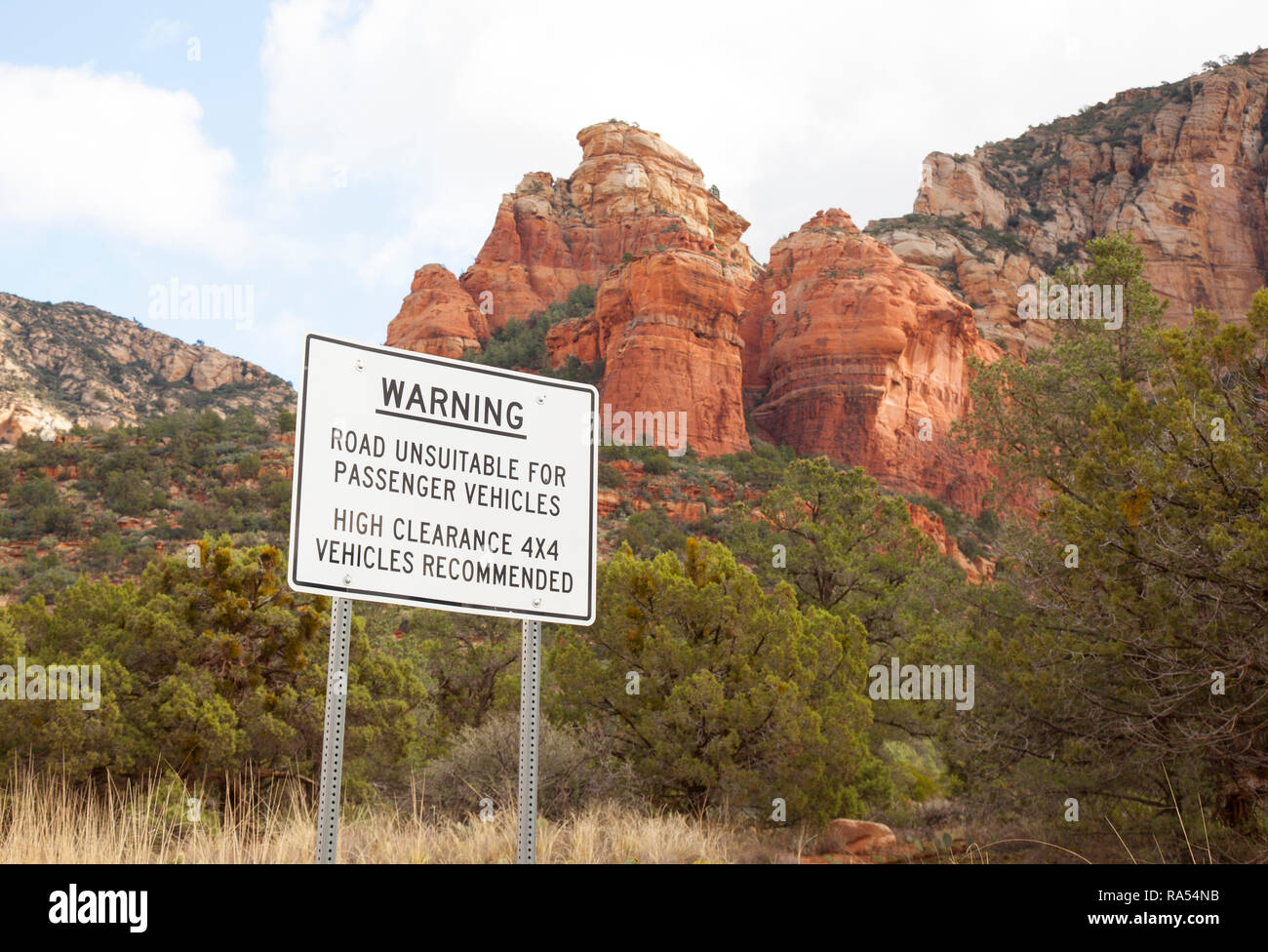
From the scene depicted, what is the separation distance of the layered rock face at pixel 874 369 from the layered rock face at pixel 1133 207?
1034cm

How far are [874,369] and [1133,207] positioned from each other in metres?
41.6

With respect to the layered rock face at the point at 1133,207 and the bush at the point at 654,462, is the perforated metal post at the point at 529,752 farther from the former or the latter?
the layered rock face at the point at 1133,207

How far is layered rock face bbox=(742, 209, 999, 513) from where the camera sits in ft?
224

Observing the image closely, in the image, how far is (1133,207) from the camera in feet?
300

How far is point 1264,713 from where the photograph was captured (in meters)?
8.46

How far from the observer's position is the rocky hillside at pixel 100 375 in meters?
59.4

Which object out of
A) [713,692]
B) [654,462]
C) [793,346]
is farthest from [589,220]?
[713,692]

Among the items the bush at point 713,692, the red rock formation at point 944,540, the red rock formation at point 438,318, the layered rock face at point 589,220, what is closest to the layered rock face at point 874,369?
the red rock formation at point 944,540

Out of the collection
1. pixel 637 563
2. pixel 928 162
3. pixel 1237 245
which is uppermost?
pixel 928 162

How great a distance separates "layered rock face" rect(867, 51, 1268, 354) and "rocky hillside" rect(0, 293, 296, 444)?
190 feet

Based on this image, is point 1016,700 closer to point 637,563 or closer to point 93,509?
point 637,563

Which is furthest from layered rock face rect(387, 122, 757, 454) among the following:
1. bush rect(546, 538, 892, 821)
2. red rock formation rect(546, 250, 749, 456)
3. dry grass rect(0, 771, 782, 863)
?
dry grass rect(0, 771, 782, 863)

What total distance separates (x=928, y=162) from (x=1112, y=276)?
9106 cm

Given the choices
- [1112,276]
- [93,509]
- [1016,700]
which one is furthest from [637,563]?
[93,509]
